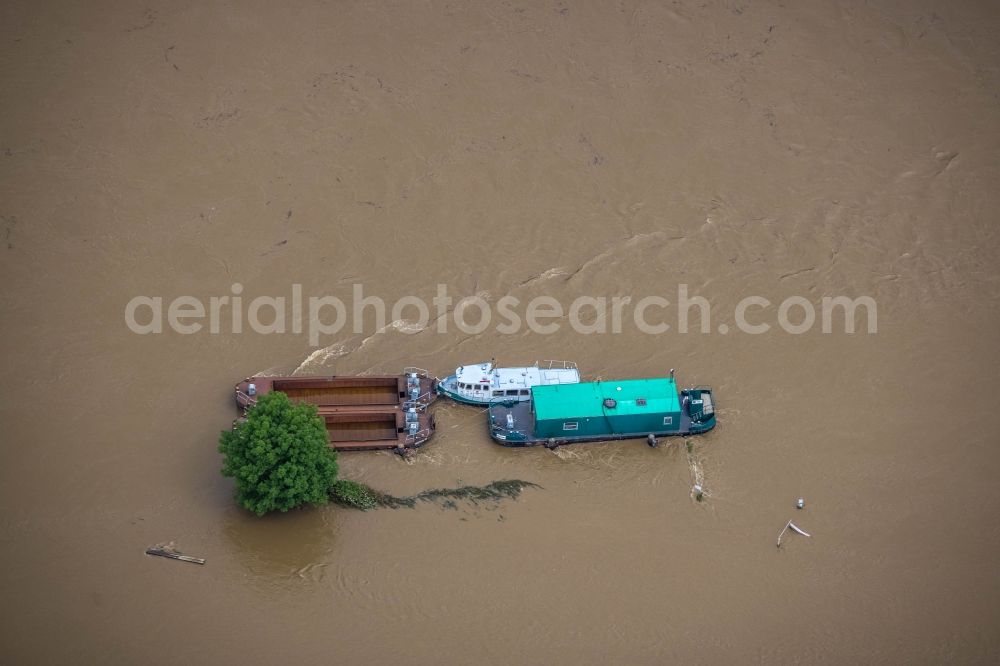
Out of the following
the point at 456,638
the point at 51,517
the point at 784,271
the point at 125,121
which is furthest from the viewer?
the point at 125,121

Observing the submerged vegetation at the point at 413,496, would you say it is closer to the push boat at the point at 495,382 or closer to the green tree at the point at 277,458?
the green tree at the point at 277,458

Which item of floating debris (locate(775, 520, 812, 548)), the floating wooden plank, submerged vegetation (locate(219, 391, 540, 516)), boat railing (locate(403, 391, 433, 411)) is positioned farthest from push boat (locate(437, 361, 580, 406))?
the floating wooden plank

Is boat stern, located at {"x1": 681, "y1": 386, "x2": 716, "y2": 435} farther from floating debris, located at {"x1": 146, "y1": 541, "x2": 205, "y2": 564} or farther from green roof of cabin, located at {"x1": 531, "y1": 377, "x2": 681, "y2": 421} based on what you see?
floating debris, located at {"x1": 146, "y1": 541, "x2": 205, "y2": 564}

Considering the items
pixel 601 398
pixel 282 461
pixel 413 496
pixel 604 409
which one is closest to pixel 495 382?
pixel 601 398

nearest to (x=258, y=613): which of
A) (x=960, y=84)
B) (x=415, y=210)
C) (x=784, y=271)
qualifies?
(x=415, y=210)

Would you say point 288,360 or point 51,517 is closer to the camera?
point 51,517

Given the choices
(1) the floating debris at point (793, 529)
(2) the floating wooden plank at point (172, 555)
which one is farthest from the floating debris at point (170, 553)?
(1) the floating debris at point (793, 529)

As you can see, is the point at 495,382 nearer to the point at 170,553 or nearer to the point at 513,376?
the point at 513,376

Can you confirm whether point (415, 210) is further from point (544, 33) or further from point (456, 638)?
point (456, 638)
